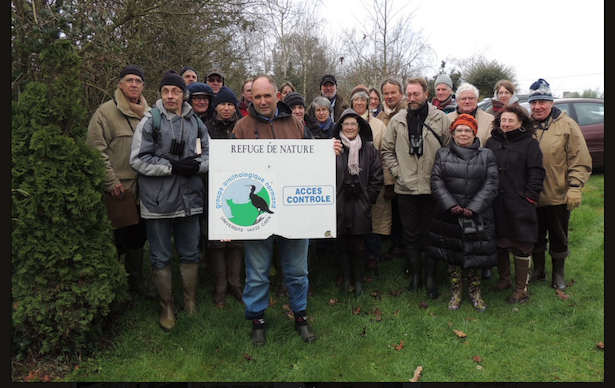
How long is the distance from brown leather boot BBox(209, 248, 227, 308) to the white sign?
1393 millimetres

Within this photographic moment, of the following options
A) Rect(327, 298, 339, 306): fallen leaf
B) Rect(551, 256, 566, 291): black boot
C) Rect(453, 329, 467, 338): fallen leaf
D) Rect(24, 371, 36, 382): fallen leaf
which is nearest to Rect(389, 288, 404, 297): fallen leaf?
Rect(327, 298, 339, 306): fallen leaf

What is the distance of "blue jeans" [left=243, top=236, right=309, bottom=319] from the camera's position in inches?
137

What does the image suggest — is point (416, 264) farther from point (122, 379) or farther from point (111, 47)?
point (111, 47)

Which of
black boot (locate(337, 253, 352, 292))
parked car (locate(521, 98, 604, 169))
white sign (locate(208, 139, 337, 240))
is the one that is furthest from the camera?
parked car (locate(521, 98, 604, 169))

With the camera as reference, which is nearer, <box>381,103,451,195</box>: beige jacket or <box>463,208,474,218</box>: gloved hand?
<box>463,208,474,218</box>: gloved hand

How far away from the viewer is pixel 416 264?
15.6 ft

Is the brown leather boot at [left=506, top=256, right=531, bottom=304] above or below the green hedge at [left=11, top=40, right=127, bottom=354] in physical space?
below

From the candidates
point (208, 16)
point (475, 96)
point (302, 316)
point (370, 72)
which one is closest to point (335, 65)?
point (370, 72)

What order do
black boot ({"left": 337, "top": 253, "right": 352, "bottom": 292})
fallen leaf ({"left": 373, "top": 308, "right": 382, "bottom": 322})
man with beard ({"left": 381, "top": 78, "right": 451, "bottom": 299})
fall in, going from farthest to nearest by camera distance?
black boot ({"left": 337, "top": 253, "right": 352, "bottom": 292}), man with beard ({"left": 381, "top": 78, "right": 451, "bottom": 299}), fallen leaf ({"left": 373, "top": 308, "right": 382, "bottom": 322})

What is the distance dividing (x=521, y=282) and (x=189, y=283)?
383cm

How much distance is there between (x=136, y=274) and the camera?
14.6 feet

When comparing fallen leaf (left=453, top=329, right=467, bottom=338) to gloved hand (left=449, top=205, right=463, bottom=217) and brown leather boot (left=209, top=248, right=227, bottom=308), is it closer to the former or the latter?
gloved hand (left=449, top=205, right=463, bottom=217)

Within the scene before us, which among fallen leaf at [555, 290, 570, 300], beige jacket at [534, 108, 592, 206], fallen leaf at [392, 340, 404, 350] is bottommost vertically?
fallen leaf at [392, 340, 404, 350]

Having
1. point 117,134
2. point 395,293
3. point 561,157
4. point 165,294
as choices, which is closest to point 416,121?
point 561,157
